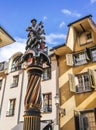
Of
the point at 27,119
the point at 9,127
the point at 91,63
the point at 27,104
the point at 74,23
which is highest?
the point at 74,23

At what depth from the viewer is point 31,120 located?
6.06 metres

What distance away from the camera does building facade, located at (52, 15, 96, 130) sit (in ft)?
48.4

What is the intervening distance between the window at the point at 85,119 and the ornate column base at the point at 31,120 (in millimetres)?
9178

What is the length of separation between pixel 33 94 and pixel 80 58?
11.7 m

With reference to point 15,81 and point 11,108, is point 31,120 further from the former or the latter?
point 15,81

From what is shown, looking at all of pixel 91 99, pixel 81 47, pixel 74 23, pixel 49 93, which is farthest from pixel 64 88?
pixel 74 23

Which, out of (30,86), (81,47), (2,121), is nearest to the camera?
(30,86)

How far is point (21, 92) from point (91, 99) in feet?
25.4

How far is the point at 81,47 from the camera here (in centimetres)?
1783

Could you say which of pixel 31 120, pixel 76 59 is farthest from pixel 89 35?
pixel 31 120

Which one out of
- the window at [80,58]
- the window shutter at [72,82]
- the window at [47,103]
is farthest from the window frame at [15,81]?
the window at [80,58]

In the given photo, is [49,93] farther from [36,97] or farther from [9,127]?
[36,97]

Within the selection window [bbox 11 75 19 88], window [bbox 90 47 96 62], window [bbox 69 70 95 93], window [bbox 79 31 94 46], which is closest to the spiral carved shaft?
window [bbox 69 70 95 93]

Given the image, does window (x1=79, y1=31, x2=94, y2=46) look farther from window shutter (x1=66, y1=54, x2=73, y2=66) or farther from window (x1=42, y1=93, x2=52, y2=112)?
window (x1=42, y1=93, x2=52, y2=112)
